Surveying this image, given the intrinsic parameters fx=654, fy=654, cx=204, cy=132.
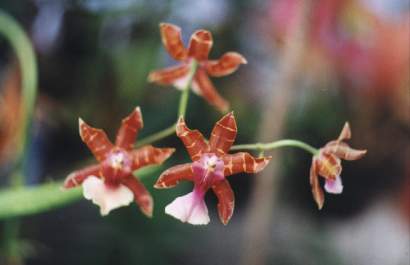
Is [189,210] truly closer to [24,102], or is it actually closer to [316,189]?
[316,189]

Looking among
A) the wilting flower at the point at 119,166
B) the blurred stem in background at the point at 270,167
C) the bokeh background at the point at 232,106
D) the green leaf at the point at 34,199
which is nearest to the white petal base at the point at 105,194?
the wilting flower at the point at 119,166

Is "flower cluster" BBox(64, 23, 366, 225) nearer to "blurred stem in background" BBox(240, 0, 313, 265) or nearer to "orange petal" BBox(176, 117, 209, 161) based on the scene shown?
"orange petal" BBox(176, 117, 209, 161)

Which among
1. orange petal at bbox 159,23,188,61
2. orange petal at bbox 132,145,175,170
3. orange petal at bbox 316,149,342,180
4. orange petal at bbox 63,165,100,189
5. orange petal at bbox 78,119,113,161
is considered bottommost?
orange petal at bbox 316,149,342,180

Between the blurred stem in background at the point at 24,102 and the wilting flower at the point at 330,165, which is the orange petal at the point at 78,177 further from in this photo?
the blurred stem in background at the point at 24,102

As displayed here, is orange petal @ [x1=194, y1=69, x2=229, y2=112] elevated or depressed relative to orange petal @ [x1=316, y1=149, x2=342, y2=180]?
elevated

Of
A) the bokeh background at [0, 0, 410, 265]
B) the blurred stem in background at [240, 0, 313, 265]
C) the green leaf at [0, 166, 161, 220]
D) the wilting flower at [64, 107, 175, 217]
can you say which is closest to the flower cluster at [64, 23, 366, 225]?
the wilting flower at [64, 107, 175, 217]

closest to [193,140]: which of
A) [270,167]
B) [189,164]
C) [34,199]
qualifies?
[189,164]
